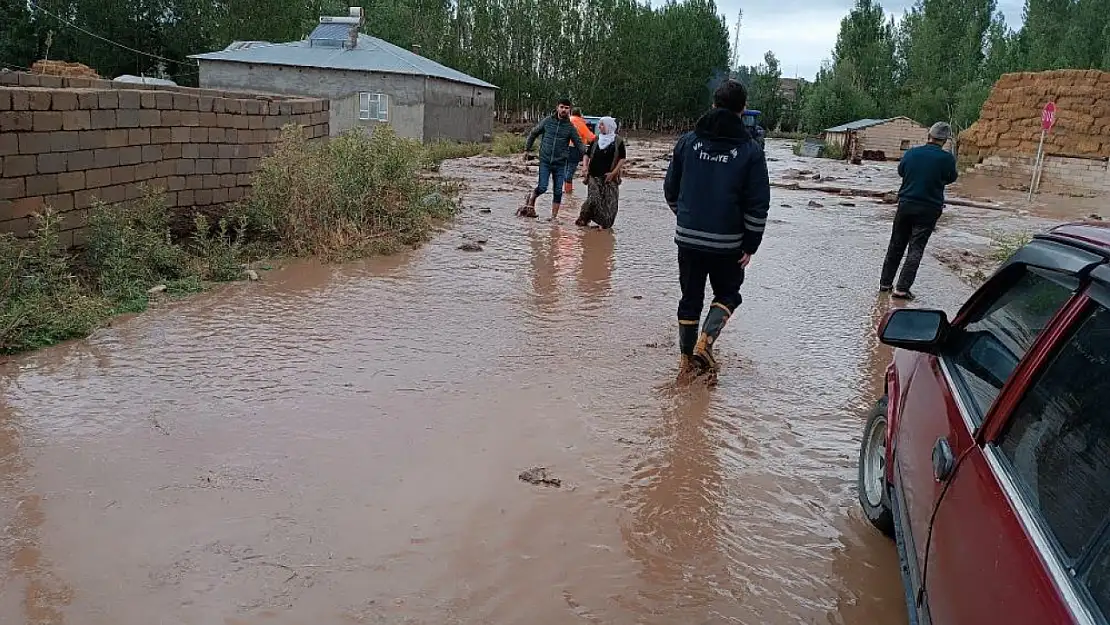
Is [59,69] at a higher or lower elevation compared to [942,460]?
higher

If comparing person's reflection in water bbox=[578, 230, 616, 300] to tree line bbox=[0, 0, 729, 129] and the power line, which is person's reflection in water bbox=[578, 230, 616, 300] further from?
the power line

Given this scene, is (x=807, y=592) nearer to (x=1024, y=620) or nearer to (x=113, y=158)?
(x=1024, y=620)

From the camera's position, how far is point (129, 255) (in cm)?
728

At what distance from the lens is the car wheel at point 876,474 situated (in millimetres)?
3580

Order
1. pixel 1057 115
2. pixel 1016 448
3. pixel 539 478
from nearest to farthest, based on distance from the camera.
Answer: pixel 1016 448 < pixel 539 478 < pixel 1057 115

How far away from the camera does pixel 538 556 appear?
3.42 metres

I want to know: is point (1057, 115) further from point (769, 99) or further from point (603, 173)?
point (769, 99)

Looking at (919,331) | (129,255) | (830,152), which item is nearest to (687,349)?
(919,331)

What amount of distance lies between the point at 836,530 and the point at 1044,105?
82.4 ft

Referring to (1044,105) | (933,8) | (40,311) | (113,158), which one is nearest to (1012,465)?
(40,311)

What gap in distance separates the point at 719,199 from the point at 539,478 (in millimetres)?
2104

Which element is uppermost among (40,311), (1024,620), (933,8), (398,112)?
(933,8)

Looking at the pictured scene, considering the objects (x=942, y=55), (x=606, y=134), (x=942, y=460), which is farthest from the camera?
(x=942, y=55)

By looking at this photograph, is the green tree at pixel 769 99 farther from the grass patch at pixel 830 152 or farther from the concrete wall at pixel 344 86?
the concrete wall at pixel 344 86
